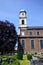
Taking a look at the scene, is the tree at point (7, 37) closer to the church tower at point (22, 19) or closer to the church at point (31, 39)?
the church at point (31, 39)

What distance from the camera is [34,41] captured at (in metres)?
65.1

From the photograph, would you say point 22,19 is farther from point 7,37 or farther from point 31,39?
point 7,37

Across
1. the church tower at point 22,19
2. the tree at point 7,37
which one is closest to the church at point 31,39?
the church tower at point 22,19

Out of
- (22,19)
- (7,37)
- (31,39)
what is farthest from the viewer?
(22,19)

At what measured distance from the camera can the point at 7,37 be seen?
58344mm

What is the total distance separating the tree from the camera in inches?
2217

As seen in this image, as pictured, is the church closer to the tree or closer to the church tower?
the church tower

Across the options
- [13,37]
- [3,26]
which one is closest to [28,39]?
[13,37]

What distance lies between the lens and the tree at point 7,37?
5631 centimetres

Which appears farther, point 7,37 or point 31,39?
point 31,39

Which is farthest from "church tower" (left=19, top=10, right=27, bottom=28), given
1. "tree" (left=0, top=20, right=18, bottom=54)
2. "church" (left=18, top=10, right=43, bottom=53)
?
"tree" (left=0, top=20, right=18, bottom=54)

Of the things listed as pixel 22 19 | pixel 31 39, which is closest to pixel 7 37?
pixel 31 39

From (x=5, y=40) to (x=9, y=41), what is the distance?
1325 mm

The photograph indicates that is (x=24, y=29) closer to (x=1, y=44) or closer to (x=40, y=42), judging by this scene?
(x=40, y=42)
